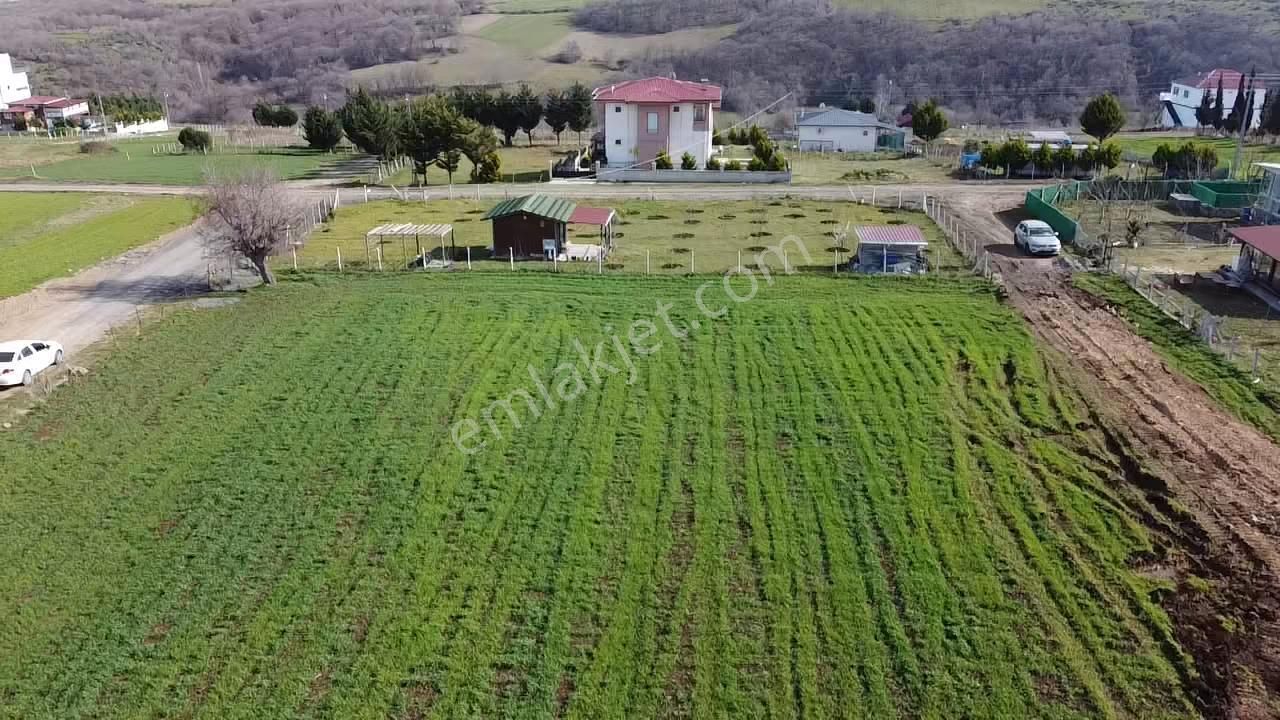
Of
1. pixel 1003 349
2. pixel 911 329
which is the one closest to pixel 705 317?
pixel 911 329

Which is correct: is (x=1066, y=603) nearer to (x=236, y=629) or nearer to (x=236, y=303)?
(x=236, y=629)

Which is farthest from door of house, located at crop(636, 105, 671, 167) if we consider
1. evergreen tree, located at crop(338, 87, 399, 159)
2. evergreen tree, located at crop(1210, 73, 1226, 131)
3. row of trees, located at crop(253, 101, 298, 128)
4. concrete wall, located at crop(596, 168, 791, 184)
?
row of trees, located at crop(253, 101, 298, 128)

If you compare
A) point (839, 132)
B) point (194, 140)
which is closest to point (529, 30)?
point (194, 140)

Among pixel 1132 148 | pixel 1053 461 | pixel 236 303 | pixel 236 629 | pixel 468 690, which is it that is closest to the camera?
pixel 468 690

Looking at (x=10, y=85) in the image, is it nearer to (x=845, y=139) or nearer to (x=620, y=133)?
(x=620, y=133)

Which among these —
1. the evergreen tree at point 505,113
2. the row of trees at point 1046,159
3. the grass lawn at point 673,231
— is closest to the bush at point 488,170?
the grass lawn at point 673,231

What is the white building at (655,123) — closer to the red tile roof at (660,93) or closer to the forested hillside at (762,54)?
the red tile roof at (660,93)
